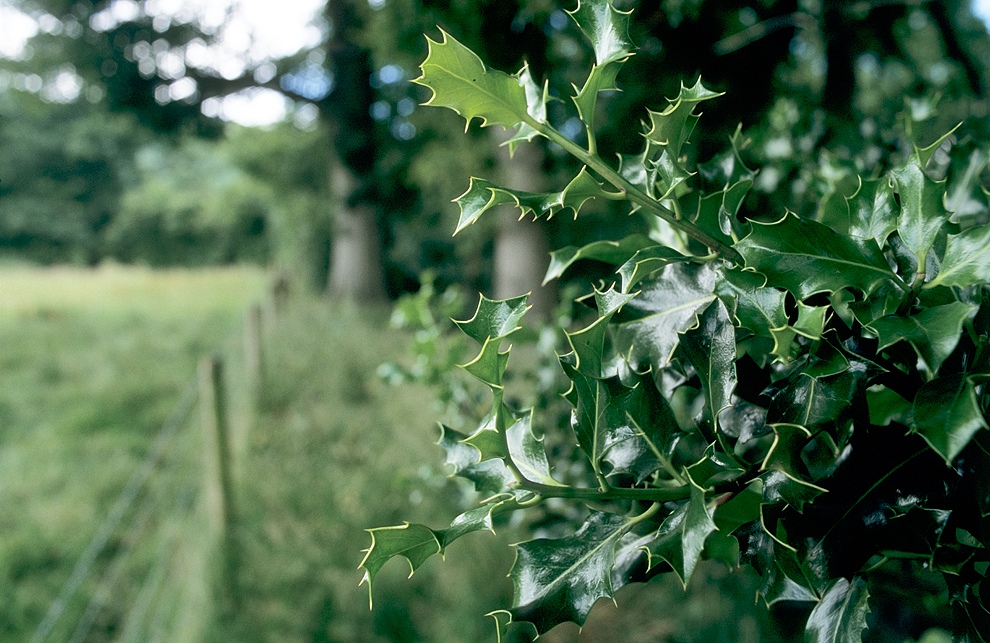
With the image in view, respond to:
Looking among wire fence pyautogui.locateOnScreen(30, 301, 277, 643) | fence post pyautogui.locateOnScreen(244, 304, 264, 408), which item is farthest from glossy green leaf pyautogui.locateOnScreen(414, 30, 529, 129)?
fence post pyautogui.locateOnScreen(244, 304, 264, 408)

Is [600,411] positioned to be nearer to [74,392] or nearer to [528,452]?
[528,452]

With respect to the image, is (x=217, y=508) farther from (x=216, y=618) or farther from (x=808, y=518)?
(x=808, y=518)

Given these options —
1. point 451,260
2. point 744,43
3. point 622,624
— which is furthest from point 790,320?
point 451,260

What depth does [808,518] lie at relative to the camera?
1.61 feet

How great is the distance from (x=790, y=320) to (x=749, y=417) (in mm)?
94

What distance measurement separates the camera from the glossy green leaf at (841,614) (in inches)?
18.9

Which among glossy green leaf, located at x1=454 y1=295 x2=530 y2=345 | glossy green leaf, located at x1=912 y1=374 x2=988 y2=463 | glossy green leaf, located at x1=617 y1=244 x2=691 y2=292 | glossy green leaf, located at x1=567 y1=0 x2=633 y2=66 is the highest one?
glossy green leaf, located at x1=567 y1=0 x2=633 y2=66

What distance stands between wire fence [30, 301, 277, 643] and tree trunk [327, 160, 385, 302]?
5.75 m

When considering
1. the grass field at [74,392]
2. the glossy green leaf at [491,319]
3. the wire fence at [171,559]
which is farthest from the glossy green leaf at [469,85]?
the grass field at [74,392]

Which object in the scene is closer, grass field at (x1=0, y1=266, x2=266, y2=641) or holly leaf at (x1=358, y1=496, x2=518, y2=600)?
holly leaf at (x1=358, y1=496, x2=518, y2=600)

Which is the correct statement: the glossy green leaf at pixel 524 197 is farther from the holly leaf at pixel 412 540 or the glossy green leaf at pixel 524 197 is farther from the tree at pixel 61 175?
the tree at pixel 61 175

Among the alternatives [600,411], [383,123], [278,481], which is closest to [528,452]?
[600,411]

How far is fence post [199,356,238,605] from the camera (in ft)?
10.5

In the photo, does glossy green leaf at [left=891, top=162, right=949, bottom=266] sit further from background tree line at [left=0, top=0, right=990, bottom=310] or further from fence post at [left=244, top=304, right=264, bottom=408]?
fence post at [left=244, top=304, right=264, bottom=408]
